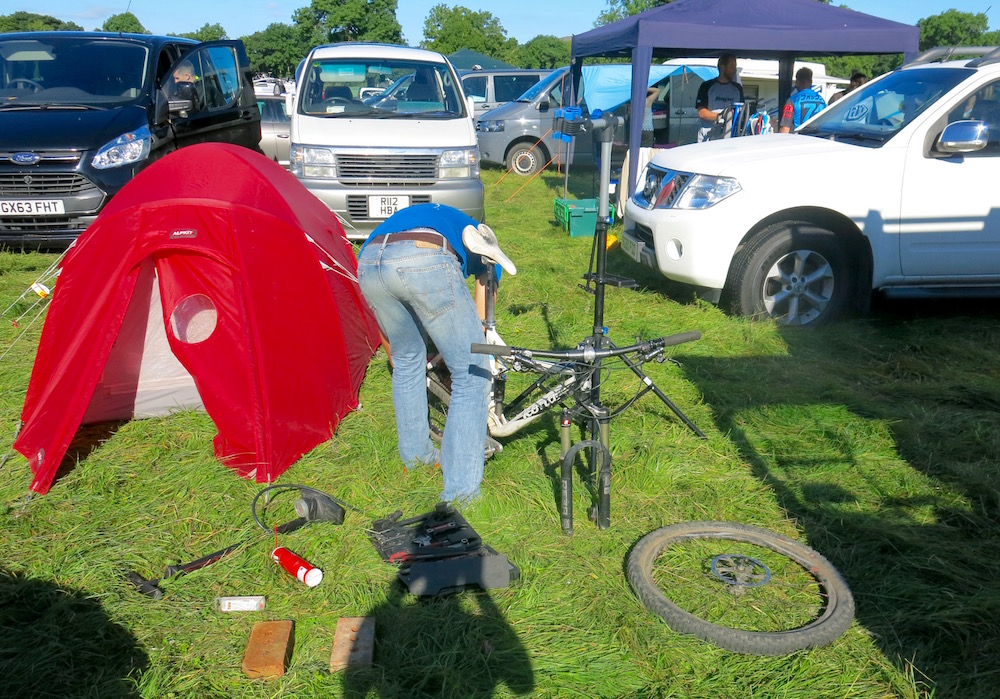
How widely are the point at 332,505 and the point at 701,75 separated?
15.5 metres

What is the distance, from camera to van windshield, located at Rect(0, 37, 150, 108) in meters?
8.05

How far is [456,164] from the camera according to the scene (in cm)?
789

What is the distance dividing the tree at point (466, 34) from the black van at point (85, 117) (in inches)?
2042

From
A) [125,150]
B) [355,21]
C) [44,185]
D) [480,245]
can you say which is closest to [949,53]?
[480,245]

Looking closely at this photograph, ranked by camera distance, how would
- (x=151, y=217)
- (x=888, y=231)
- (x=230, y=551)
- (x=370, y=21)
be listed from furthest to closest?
(x=370, y=21) → (x=888, y=231) → (x=151, y=217) → (x=230, y=551)

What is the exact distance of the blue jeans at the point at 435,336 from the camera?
328 cm

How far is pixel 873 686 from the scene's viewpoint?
2.59 metres

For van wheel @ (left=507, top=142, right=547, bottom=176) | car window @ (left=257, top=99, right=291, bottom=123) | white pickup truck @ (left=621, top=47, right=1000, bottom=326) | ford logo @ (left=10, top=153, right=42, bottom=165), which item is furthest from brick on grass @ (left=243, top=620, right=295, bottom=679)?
van wheel @ (left=507, top=142, right=547, bottom=176)

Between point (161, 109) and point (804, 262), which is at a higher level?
point (161, 109)

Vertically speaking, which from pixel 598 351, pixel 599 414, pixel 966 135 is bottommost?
pixel 599 414

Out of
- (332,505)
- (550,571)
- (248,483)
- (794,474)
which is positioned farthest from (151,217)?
(794,474)

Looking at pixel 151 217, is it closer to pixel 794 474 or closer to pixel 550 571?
pixel 550 571

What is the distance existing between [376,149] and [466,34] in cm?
5898

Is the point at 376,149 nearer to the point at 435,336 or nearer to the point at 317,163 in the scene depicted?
the point at 317,163
